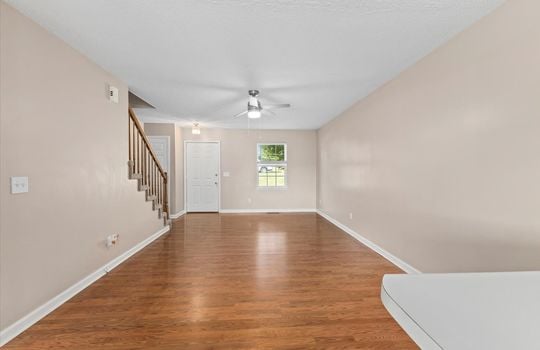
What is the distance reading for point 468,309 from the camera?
0.61 metres

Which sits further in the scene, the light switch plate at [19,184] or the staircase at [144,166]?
the staircase at [144,166]

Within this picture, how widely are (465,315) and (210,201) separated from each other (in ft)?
21.5

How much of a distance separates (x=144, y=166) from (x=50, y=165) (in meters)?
1.89

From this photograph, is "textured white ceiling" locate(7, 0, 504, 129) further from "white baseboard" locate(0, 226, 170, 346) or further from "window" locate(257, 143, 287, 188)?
"window" locate(257, 143, 287, 188)

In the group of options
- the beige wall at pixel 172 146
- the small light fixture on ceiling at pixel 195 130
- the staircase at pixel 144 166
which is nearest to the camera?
the staircase at pixel 144 166

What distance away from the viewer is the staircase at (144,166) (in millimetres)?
3600

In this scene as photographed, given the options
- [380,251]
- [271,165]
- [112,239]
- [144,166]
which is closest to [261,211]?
[271,165]

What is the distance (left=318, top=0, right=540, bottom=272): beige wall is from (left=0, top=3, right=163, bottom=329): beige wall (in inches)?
141

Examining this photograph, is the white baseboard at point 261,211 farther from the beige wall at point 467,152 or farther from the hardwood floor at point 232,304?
the beige wall at point 467,152

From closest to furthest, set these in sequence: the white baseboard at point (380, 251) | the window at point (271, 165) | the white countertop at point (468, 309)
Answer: the white countertop at point (468, 309) < the white baseboard at point (380, 251) < the window at point (271, 165)

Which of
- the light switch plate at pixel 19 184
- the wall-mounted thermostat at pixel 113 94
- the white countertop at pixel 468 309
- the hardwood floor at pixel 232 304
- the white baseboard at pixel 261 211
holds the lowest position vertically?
the hardwood floor at pixel 232 304

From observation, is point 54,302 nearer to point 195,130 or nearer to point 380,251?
point 380,251

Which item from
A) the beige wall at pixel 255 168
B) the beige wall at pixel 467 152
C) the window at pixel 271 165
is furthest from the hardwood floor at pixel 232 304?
the window at pixel 271 165

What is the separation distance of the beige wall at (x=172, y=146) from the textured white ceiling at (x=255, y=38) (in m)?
2.58
